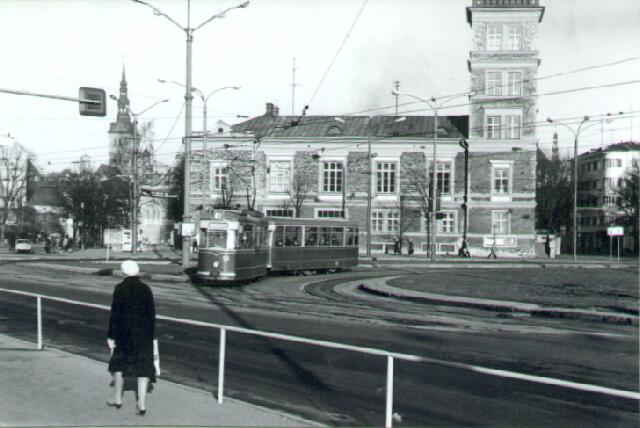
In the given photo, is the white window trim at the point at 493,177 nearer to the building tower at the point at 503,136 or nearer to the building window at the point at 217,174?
the building tower at the point at 503,136

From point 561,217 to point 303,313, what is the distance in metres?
74.0

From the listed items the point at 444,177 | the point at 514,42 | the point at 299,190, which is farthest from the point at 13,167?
the point at 514,42

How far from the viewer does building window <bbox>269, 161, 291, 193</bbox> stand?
6888 centimetres

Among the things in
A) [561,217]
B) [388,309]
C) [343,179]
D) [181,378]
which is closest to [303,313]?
[388,309]

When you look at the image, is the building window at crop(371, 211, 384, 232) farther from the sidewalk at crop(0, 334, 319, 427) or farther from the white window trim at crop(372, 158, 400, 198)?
the sidewalk at crop(0, 334, 319, 427)

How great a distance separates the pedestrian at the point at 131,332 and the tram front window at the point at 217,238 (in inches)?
843

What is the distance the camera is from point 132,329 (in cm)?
794

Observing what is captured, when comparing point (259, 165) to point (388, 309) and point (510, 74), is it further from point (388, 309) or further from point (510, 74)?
point (388, 309)

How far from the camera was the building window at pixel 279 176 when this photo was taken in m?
68.9

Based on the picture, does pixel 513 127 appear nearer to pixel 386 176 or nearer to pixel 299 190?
pixel 386 176

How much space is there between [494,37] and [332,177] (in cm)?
1816

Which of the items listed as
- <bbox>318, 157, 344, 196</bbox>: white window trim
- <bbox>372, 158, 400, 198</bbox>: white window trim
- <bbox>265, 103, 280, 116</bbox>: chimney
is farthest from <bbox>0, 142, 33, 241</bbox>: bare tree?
<bbox>372, 158, 400, 198</bbox>: white window trim

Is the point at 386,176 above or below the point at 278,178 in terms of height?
above

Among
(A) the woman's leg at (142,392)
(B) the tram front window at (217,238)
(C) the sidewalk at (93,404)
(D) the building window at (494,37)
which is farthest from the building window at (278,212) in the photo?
(A) the woman's leg at (142,392)
